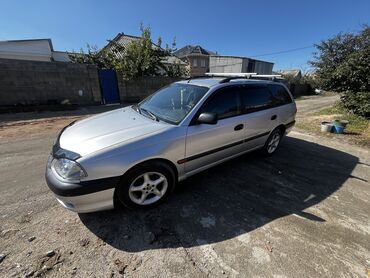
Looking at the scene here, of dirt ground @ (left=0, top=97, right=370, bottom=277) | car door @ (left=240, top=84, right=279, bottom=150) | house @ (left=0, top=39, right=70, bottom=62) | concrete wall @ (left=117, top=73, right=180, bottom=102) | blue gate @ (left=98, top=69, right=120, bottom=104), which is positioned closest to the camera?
dirt ground @ (left=0, top=97, right=370, bottom=277)

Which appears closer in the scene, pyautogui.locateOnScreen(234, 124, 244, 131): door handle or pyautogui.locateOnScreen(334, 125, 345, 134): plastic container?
pyautogui.locateOnScreen(234, 124, 244, 131): door handle

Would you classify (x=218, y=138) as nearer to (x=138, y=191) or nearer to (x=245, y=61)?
(x=138, y=191)

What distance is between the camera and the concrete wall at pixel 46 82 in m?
9.26

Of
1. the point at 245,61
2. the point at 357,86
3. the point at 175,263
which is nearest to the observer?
the point at 175,263

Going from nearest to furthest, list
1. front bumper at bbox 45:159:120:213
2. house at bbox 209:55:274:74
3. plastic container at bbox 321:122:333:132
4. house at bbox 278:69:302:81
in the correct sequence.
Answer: front bumper at bbox 45:159:120:213, plastic container at bbox 321:122:333:132, house at bbox 209:55:274:74, house at bbox 278:69:302:81

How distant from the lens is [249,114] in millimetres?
3689

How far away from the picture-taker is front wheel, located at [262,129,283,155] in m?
4.52

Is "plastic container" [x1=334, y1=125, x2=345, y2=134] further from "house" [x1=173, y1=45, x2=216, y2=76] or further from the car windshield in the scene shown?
"house" [x1=173, y1=45, x2=216, y2=76]

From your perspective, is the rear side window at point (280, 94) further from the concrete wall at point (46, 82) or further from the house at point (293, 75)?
the house at point (293, 75)

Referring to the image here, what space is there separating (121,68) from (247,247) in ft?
39.8

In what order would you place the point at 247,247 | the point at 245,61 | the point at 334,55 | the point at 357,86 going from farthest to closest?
the point at 245,61 → the point at 334,55 → the point at 357,86 → the point at 247,247

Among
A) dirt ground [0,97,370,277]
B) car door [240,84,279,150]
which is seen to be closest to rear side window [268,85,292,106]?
car door [240,84,279,150]

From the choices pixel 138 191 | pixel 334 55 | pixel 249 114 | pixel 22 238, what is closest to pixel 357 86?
pixel 334 55

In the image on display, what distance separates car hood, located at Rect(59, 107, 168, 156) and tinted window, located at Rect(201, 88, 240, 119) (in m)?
0.83
